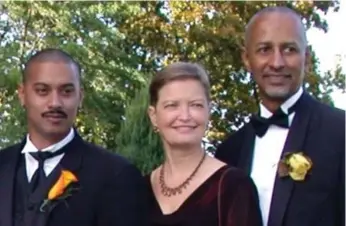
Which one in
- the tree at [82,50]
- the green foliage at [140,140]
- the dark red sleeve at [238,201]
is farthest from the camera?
the tree at [82,50]

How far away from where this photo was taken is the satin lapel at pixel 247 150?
4215mm

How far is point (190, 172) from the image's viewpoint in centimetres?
411

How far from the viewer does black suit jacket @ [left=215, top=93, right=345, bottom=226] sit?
3.95 metres

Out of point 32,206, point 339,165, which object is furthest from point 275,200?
point 32,206

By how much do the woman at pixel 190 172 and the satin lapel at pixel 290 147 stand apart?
0.13 metres

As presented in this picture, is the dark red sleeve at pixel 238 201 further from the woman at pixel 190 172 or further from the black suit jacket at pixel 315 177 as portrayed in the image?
the black suit jacket at pixel 315 177

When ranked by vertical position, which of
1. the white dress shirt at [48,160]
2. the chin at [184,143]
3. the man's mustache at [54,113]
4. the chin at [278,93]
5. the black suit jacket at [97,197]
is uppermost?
the chin at [278,93]

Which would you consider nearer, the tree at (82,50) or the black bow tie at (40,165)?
the black bow tie at (40,165)

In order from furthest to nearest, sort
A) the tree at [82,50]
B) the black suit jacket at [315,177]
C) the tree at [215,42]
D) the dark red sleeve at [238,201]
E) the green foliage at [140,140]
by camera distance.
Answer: the tree at [215,42] < the tree at [82,50] < the green foliage at [140,140] < the black suit jacket at [315,177] < the dark red sleeve at [238,201]

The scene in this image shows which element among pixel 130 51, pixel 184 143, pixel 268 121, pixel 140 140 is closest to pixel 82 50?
pixel 140 140

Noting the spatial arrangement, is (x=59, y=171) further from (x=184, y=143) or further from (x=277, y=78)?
(x=277, y=78)

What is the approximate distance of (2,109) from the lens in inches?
488

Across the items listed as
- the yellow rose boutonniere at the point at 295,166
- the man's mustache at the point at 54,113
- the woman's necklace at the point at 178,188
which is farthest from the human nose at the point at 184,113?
the man's mustache at the point at 54,113

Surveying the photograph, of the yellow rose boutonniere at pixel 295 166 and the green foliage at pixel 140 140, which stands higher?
the green foliage at pixel 140 140
